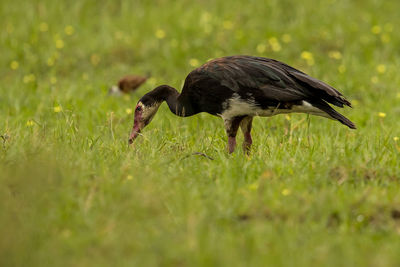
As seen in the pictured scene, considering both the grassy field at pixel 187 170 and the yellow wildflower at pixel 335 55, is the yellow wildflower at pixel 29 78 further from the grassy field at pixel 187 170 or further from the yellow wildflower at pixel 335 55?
the yellow wildflower at pixel 335 55

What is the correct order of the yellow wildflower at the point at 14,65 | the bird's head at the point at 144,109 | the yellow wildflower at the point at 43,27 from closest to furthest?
the bird's head at the point at 144,109, the yellow wildflower at the point at 14,65, the yellow wildflower at the point at 43,27

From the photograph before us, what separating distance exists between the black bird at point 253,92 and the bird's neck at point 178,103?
0.07 m

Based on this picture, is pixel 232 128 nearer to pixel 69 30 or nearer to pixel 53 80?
pixel 53 80

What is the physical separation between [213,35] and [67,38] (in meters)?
2.40

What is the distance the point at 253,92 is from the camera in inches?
222

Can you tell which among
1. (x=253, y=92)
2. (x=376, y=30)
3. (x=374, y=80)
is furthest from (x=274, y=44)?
(x=253, y=92)

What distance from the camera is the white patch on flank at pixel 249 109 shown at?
5660 mm

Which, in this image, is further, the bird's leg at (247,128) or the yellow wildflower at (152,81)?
the yellow wildflower at (152,81)

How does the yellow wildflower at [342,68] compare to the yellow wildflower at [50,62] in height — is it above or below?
below

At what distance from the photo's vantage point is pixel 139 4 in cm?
1178

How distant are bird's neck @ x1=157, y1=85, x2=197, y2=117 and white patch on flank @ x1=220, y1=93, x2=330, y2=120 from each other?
1.42ft

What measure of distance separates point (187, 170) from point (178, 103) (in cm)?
134

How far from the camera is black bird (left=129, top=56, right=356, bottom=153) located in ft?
18.3

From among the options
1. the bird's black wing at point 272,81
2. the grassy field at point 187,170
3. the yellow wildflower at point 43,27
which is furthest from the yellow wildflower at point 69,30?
the bird's black wing at point 272,81
